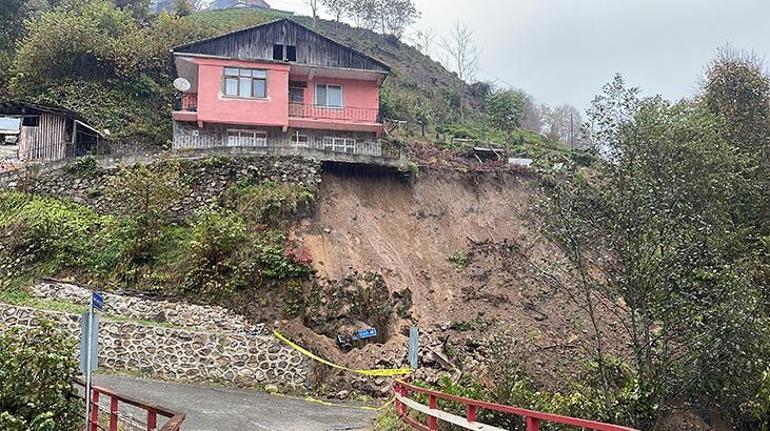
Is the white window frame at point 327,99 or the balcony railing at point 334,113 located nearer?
the balcony railing at point 334,113

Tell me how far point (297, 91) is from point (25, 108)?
35.3ft

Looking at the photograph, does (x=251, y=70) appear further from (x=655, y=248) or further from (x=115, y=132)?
(x=655, y=248)

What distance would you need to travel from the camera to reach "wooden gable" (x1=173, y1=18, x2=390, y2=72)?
2575cm

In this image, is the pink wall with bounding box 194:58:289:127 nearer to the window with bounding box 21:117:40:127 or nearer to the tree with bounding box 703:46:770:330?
the window with bounding box 21:117:40:127

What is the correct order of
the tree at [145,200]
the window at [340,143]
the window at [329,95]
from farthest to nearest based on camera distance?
the window at [329,95] → the window at [340,143] → the tree at [145,200]

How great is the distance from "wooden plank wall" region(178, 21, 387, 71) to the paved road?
1492cm

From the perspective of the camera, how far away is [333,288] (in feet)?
59.4

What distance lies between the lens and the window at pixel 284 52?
26359 millimetres

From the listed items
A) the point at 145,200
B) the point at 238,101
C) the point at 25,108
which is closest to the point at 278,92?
the point at 238,101

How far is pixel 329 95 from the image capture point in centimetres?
2712

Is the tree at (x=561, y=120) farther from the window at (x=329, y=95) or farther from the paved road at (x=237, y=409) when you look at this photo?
the paved road at (x=237, y=409)

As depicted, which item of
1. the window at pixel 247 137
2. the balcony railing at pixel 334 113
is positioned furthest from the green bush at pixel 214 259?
the balcony railing at pixel 334 113

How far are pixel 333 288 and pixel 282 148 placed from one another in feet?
19.4

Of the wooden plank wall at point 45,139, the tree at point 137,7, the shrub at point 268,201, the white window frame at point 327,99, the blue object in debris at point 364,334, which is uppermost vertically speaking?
the tree at point 137,7
